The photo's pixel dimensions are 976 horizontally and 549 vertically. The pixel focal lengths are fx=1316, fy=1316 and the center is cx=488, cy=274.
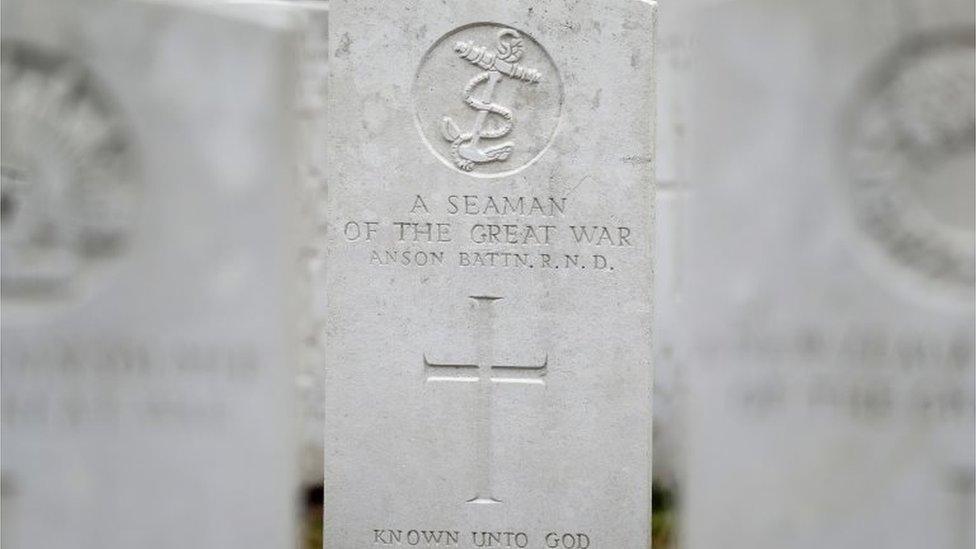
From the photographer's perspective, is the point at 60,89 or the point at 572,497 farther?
the point at 60,89

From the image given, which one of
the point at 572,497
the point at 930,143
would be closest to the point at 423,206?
the point at 572,497

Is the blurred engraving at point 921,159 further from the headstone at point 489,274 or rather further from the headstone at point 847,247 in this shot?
the headstone at point 489,274

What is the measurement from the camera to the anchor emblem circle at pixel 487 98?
3025mm

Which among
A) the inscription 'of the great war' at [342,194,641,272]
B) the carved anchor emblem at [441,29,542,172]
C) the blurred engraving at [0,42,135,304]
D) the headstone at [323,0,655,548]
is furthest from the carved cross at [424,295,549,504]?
the blurred engraving at [0,42,135,304]

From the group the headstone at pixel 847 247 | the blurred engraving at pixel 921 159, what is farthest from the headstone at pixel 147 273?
the blurred engraving at pixel 921 159

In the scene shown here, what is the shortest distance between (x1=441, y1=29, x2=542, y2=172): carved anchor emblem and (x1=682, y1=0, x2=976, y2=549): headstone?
2.32ft

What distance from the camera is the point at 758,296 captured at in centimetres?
350

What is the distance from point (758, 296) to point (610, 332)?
0.62m

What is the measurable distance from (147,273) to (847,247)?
71.7 inches

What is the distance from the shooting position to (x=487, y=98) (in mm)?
3031

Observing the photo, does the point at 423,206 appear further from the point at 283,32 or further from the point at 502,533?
the point at 502,533

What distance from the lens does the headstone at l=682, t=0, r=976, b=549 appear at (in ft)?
11.3

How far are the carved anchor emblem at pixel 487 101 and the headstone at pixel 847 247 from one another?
0.71 m

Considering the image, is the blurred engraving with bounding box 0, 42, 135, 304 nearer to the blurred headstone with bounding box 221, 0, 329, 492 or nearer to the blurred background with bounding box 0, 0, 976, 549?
the blurred background with bounding box 0, 0, 976, 549
